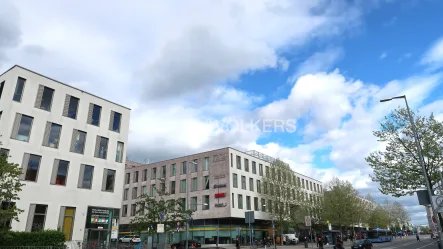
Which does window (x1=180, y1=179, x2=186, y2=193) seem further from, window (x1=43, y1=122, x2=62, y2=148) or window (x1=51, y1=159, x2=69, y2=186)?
window (x1=43, y1=122, x2=62, y2=148)

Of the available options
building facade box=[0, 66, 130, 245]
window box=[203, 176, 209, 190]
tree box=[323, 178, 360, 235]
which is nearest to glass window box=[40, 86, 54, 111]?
building facade box=[0, 66, 130, 245]

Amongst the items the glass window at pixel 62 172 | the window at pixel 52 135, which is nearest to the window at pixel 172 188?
the glass window at pixel 62 172

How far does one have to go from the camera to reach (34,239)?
24.2 metres

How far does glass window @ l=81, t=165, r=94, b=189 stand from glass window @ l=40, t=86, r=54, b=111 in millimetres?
7360

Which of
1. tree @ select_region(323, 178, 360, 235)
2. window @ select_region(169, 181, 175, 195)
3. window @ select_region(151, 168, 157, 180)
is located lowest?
tree @ select_region(323, 178, 360, 235)

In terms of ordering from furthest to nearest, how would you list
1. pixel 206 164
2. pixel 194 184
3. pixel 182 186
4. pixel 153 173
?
1. pixel 153 173
2. pixel 182 186
3. pixel 194 184
4. pixel 206 164

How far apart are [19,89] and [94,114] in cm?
811

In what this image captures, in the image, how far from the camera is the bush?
23484 mm

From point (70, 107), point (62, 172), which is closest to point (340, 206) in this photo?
point (62, 172)

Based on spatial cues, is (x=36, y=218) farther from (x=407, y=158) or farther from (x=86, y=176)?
(x=407, y=158)

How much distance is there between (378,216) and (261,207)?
1985 inches

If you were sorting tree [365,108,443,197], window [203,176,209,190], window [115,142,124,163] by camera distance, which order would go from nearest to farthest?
1. tree [365,108,443,197]
2. window [115,142,124,163]
3. window [203,176,209,190]

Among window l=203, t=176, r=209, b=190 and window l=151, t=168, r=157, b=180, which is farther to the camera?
window l=151, t=168, r=157, b=180

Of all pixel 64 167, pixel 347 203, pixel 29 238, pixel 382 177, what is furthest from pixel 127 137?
pixel 347 203
